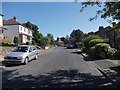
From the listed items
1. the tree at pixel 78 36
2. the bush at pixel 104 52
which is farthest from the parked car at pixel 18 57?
the tree at pixel 78 36

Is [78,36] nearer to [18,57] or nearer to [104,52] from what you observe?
[104,52]

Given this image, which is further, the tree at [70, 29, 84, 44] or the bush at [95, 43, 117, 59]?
the tree at [70, 29, 84, 44]

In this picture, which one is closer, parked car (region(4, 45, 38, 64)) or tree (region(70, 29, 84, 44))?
parked car (region(4, 45, 38, 64))

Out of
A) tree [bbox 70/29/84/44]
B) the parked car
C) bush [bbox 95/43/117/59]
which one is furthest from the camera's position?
tree [bbox 70/29/84/44]

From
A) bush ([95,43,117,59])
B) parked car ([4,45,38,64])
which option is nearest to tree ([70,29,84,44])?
bush ([95,43,117,59])

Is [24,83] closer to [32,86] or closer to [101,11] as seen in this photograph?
[32,86]

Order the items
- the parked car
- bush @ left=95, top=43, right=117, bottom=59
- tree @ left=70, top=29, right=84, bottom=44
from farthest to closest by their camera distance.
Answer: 1. tree @ left=70, top=29, right=84, bottom=44
2. bush @ left=95, top=43, right=117, bottom=59
3. the parked car

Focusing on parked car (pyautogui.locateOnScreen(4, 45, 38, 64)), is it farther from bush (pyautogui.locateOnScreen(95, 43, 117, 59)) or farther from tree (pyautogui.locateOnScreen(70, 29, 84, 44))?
tree (pyautogui.locateOnScreen(70, 29, 84, 44))

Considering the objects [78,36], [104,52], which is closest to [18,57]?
[104,52]

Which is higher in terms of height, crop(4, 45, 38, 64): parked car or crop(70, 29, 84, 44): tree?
crop(70, 29, 84, 44): tree

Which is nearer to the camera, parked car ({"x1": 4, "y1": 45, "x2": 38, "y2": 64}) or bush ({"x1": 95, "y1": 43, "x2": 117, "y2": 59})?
parked car ({"x1": 4, "y1": 45, "x2": 38, "y2": 64})

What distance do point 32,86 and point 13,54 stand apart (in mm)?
9981

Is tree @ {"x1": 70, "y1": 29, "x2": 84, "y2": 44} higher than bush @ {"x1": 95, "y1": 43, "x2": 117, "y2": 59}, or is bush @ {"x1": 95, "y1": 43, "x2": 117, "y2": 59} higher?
tree @ {"x1": 70, "y1": 29, "x2": 84, "y2": 44}

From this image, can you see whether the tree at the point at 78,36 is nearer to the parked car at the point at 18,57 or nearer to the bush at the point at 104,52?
the bush at the point at 104,52
